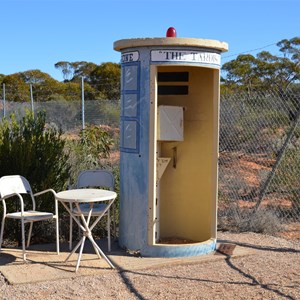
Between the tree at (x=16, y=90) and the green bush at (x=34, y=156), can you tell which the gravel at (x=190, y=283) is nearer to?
the green bush at (x=34, y=156)

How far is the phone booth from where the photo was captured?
6586mm

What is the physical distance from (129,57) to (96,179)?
64.9 inches

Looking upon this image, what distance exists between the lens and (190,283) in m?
5.89

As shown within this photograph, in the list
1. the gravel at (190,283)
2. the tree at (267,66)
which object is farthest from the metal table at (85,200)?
the tree at (267,66)

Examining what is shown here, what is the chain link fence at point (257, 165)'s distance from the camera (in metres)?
8.83

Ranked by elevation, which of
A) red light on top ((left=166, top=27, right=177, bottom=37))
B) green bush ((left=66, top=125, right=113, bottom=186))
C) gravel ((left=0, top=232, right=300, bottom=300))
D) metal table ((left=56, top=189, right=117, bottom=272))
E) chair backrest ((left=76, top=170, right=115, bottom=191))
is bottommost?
gravel ((left=0, top=232, right=300, bottom=300))

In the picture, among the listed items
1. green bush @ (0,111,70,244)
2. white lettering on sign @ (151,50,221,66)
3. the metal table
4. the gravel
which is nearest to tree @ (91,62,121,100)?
green bush @ (0,111,70,244)

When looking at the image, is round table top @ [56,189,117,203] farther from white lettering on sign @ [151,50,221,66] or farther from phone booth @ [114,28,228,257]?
white lettering on sign @ [151,50,221,66]

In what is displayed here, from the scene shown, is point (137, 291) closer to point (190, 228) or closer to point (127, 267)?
point (127, 267)

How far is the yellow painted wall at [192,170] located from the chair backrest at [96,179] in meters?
0.75

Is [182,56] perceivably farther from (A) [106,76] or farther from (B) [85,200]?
(A) [106,76]

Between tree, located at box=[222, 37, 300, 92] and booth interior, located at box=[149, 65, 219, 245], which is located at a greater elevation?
tree, located at box=[222, 37, 300, 92]

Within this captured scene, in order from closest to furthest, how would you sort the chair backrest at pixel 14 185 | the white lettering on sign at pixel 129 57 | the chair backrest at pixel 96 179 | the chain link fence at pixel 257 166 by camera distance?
1. the white lettering on sign at pixel 129 57
2. the chair backrest at pixel 14 185
3. the chair backrest at pixel 96 179
4. the chain link fence at pixel 257 166

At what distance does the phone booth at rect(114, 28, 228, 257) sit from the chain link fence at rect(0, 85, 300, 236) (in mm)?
1311
